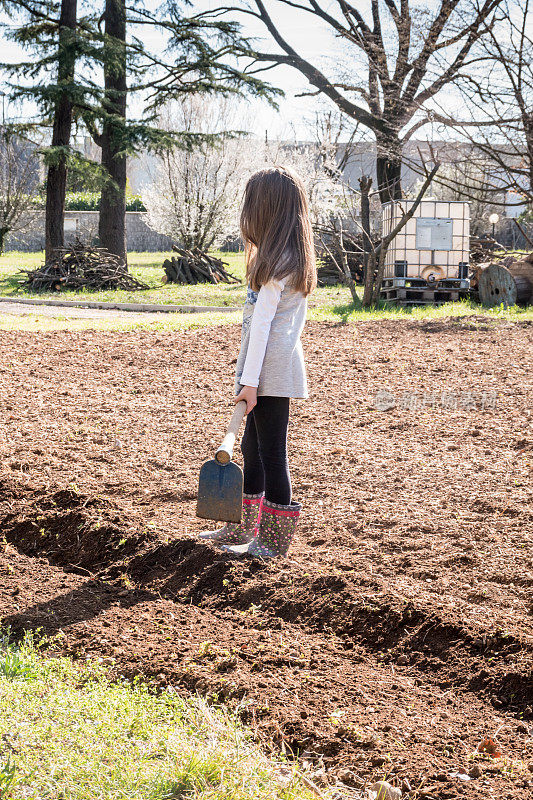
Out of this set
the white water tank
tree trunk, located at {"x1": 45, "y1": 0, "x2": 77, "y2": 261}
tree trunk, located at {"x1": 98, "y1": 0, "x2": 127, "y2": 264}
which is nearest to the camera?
the white water tank

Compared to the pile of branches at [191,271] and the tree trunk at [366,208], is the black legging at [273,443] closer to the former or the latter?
the tree trunk at [366,208]

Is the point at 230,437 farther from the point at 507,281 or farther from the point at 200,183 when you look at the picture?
the point at 200,183

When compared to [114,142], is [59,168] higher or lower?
lower

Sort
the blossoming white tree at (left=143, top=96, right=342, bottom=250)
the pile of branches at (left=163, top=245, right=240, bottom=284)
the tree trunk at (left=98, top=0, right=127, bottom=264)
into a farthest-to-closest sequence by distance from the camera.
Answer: the blossoming white tree at (left=143, top=96, right=342, bottom=250) → the pile of branches at (left=163, top=245, right=240, bottom=284) → the tree trunk at (left=98, top=0, right=127, bottom=264)

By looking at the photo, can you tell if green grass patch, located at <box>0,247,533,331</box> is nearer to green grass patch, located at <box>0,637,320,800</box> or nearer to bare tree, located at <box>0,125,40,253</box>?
bare tree, located at <box>0,125,40,253</box>

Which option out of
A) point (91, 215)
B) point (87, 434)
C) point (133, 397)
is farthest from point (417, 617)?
point (91, 215)

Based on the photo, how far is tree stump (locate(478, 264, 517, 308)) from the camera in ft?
43.2

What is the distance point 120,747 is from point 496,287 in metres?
12.7

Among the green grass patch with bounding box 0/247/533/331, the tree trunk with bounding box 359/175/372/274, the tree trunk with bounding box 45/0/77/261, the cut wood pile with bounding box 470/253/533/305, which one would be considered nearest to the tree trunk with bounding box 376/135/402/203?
the green grass patch with bounding box 0/247/533/331

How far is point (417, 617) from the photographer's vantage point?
113 inches

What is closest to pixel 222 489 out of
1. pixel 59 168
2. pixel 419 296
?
pixel 419 296

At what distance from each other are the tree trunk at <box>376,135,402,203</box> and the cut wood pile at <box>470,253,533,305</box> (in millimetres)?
3175

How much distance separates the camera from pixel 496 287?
13547 millimetres

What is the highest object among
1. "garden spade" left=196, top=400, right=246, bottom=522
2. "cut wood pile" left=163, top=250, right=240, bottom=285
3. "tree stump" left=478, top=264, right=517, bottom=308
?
"cut wood pile" left=163, top=250, right=240, bottom=285
